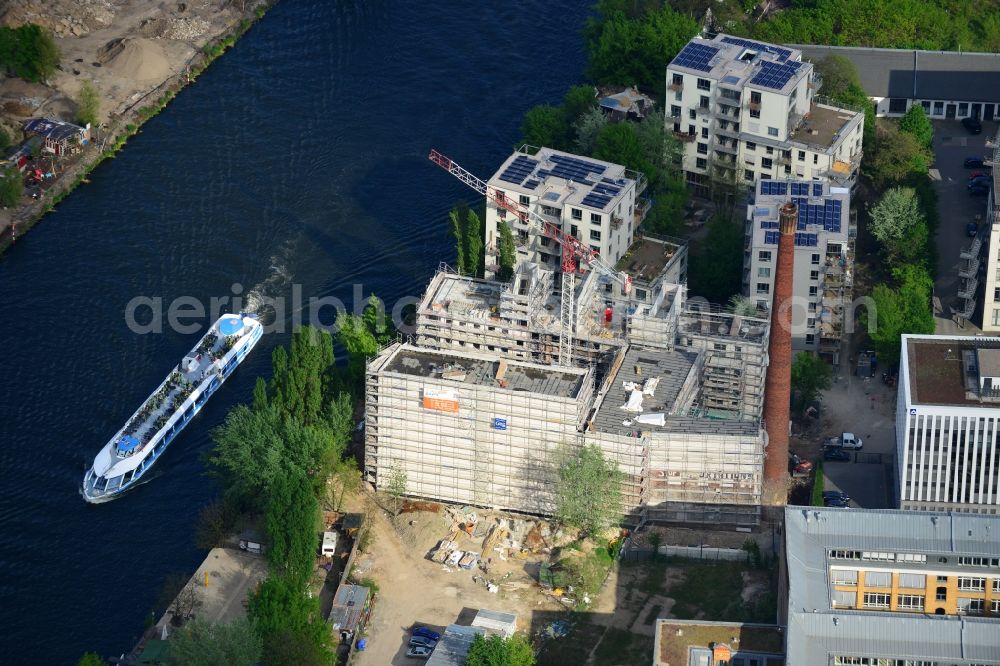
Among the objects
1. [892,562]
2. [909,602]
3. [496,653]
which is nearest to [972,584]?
[909,602]

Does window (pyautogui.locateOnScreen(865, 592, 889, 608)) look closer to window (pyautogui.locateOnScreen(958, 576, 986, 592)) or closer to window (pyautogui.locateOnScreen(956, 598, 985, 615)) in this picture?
window (pyautogui.locateOnScreen(956, 598, 985, 615))

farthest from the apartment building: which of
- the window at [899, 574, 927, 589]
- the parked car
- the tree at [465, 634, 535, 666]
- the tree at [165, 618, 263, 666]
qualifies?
the tree at [165, 618, 263, 666]

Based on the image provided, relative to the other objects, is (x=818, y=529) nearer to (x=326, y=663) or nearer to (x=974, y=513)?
(x=974, y=513)

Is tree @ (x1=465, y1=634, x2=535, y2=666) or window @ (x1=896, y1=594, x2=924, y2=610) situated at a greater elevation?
window @ (x1=896, y1=594, x2=924, y2=610)

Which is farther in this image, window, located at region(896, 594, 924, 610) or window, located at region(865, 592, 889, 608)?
window, located at region(865, 592, 889, 608)

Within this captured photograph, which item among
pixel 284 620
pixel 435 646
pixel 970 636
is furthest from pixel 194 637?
pixel 970 636

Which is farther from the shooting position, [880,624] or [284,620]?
[284,620]

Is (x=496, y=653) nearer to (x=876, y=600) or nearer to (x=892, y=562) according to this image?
(x=876, y=600)
